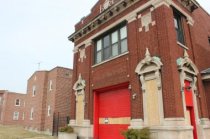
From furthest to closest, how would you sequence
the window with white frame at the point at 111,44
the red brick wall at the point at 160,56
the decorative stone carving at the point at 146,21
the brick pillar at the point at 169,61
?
the window with white frame at the point at 111,44, the decorative stone carving at the point at 146,21, the red brick wall at the point at 160,56, the brick pillar at the point at 169,61

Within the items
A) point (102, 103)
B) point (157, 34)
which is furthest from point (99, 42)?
point (157, 34)

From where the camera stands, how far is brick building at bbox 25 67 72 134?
23703 millimetres

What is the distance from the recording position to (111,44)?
14.4 metres

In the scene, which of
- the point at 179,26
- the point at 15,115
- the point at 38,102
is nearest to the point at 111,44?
the point at 179,26

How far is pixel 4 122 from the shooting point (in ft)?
146

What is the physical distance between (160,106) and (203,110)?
3.80m

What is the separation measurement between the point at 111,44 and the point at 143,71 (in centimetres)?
417

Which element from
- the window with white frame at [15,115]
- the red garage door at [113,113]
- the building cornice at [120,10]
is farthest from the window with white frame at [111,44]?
the window with white frame at [15,115]

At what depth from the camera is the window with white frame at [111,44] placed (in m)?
13.6

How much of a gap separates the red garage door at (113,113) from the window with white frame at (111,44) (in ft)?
8.84

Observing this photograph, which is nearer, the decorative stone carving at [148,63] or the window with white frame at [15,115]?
the decorative stone carving at [148,63]

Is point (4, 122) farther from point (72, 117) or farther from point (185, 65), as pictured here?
point (185, 65)

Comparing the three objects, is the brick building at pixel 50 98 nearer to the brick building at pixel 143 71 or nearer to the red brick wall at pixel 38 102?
the red brick wall at pixel 38 102

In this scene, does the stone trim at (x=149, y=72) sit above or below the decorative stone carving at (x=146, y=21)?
below
